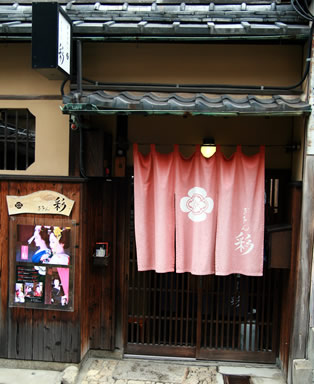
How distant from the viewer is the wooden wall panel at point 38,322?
615 centimetres

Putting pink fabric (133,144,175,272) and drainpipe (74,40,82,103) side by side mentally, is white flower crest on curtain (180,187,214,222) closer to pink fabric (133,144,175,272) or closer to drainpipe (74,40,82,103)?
pink fabric (133,144,175,272)

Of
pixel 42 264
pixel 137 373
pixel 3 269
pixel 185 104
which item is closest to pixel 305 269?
pixel 185 104

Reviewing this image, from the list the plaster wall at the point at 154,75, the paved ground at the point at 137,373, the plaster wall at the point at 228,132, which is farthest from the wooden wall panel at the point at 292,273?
the plaster wall at the point at 228,132

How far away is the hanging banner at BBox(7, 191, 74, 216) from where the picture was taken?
20.1ft

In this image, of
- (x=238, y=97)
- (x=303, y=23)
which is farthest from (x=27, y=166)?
(x=303, y=23)

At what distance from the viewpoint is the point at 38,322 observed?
6.26 metres

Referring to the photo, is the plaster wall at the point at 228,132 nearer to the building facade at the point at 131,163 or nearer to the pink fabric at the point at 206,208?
the building facade at the point at 131,163

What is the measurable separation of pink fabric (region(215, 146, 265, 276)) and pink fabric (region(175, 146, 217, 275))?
5.6 inches

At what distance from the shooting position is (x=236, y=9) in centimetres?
608

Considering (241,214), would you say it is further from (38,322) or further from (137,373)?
(38,322)

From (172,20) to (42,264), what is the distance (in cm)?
493

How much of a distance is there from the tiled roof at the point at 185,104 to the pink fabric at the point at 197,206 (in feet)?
3.26

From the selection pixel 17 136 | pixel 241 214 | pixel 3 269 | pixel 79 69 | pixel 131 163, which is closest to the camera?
pixel 79 69

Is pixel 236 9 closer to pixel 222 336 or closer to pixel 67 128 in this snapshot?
pixel 67 128
